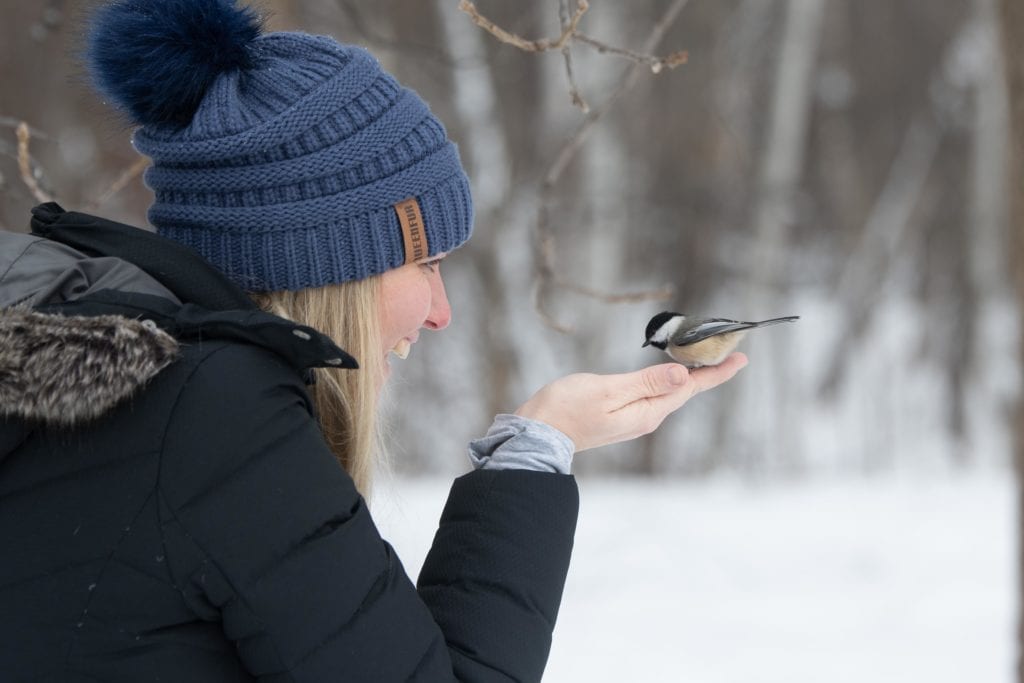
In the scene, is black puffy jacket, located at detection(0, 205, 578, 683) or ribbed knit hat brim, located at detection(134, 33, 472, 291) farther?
ribbed knit hat brim, located at detection(134, 33, 472, 291)

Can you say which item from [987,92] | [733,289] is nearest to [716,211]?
[733,289]

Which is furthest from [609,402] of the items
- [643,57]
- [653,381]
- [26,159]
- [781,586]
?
[781,586]

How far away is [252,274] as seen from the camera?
4.83ft

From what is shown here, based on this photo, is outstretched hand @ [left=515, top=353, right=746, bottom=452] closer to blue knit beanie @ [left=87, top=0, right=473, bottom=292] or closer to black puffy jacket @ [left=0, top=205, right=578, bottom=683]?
blue knit beanie @ [left=87, top=0, right=473, bottom=292]

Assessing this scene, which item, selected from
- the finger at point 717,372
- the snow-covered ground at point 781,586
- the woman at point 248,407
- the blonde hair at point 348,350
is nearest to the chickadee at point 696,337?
the finger at point 717,372

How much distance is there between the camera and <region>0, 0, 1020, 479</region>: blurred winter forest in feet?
27.1

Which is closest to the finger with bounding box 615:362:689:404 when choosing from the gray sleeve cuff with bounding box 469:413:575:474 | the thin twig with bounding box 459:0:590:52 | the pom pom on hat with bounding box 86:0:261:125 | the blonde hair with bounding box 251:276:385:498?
the gray sleeve cuff with bounding box 469:413:575:474

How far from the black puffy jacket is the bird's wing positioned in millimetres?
1098

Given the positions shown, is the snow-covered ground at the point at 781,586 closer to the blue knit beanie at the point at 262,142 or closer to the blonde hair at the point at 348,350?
the blonde hair at the point at 348,350

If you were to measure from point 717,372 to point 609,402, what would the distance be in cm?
31

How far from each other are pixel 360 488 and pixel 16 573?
531 mm

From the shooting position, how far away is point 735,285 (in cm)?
1220

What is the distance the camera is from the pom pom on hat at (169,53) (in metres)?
1.44

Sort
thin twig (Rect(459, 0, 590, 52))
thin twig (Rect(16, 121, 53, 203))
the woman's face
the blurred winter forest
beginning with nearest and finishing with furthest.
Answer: the woman's face → thin twig (Rect(459, 0, 590, 52)) → thin twig (Rect(16, 121, 53, 203)) → the blurred winter forest
